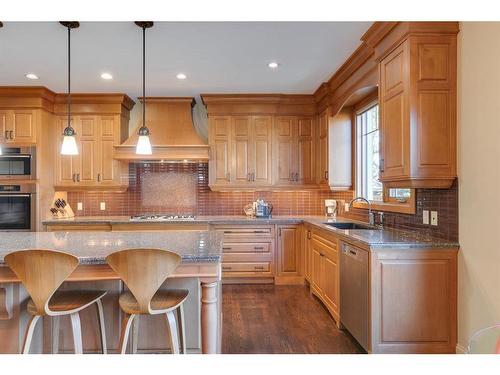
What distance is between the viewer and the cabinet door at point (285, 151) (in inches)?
181

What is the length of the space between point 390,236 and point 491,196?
0.76 m

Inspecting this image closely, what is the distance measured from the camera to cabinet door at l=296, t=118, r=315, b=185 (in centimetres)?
461

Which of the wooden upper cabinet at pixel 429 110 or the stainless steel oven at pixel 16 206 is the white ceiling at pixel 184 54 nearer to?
the wooden upper cabinet at pixel 429 110

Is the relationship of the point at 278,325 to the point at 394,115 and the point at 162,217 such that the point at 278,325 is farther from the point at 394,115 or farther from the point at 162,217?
the point at 162,217

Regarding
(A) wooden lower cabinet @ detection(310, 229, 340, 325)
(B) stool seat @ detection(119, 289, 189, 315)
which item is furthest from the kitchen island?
(A) wooden lower cabinet @ detection(310, 229, 340, 325)

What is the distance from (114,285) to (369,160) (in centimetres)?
307

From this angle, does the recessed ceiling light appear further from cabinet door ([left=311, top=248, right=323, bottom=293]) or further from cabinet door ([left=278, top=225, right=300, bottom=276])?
cabinet door ([left=311, top=248, right=323, bottom=293])

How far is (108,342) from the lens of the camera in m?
2.19

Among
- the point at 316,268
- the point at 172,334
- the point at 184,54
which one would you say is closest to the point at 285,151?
the point at 316,268

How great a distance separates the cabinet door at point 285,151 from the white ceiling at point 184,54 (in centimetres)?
50

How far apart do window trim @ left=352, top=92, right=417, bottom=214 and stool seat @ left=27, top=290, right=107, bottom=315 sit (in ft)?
7.49

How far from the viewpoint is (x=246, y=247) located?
4.33 meters
